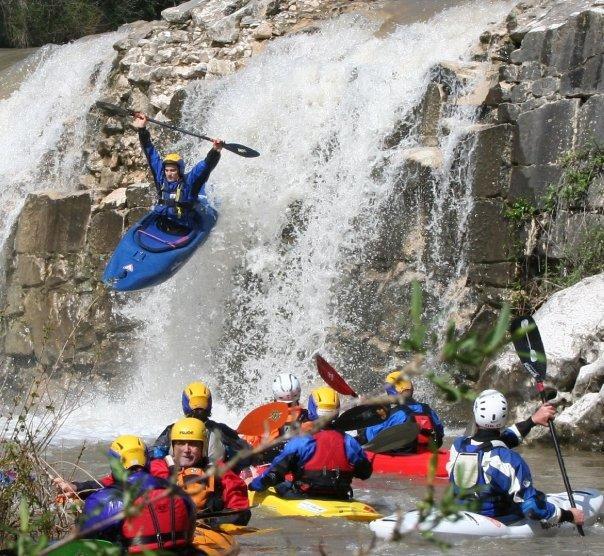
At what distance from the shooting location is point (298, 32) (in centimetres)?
1550

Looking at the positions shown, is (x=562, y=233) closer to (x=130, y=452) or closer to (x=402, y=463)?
(x=402, y=463)

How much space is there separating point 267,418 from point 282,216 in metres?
5.83

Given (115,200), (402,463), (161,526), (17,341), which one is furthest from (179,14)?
(161,526)

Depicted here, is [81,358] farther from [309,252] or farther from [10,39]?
[10,39]

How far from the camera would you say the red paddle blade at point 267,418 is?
7156 mm

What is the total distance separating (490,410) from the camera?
564 cm

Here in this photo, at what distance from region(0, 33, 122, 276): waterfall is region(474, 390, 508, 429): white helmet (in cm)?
1100

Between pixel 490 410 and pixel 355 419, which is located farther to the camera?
pixel 355 419

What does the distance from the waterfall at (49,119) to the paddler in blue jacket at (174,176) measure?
5.68 m

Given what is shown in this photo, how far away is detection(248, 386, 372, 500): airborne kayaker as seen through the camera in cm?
618

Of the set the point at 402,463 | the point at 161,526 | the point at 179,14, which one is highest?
the point at 161,526

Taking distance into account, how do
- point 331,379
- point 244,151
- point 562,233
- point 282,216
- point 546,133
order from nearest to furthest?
1. point 331,379
2. point 244,151
3. point 562,233
4. point 546,133
5. point 282,216

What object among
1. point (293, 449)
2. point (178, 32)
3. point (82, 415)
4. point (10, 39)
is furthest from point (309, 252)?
point (10, 39)

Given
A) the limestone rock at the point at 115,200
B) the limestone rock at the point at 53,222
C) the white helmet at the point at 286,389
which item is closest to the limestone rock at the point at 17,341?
the limestone rock at the point at 53,222
